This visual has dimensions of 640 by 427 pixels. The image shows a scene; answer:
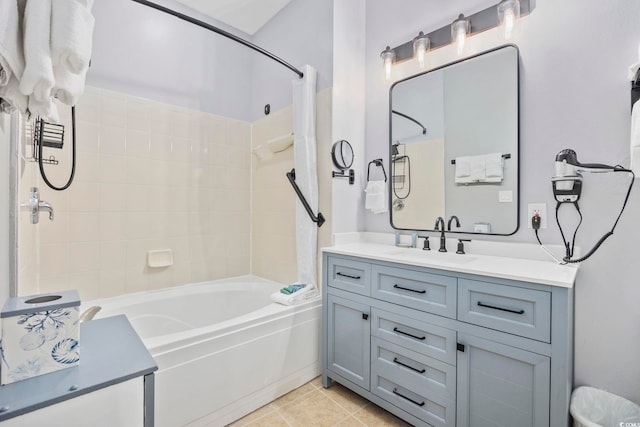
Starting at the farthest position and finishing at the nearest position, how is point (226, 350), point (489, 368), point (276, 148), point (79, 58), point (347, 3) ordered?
point (276, 148)
point (347, 3)
point (226, 350)
point (489, 368)
point (79, 58)

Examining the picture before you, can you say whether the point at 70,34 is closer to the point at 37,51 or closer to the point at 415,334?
the point at 37,51

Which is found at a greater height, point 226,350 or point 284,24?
point 284,24

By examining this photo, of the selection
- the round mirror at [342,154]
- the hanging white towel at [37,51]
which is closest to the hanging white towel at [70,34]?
the hanging white towel at [37,51]

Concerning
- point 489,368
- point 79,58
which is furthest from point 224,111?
point 489,368

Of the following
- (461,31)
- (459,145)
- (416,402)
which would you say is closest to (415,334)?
(416,402)

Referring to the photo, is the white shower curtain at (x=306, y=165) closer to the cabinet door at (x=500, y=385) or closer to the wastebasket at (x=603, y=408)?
the cabinet door at (x=500, y=385)

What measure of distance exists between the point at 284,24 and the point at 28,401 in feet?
9.36

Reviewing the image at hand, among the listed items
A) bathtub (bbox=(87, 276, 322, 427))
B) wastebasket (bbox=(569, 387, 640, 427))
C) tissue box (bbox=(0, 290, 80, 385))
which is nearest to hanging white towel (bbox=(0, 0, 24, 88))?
tissue box (bbox=(0, 290, 80, 385))

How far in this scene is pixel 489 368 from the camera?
4.11 feet

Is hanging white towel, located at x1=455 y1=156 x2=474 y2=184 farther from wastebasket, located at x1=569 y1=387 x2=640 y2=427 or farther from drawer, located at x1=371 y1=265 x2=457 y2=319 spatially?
wastebasket, located at x1=569 y1=387 x2=640 y2=427

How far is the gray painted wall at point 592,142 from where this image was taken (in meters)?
1.33

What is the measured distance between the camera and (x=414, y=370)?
1.49 m

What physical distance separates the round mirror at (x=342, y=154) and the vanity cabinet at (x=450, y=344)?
684 mm

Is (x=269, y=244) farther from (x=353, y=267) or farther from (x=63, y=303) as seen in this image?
(x=63, y=303)
